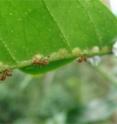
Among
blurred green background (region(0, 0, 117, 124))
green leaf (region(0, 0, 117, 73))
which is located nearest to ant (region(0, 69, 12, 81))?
green leaf (region(0, 0, 117, 73))

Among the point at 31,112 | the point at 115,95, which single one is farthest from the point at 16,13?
the point at 31,112

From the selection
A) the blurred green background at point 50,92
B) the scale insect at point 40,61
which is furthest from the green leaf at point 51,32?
the blurred green background at point 50,92

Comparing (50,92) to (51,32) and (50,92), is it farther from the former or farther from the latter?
(51,32)

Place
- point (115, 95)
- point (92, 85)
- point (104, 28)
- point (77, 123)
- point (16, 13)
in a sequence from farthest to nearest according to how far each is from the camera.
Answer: point (92, 85) < point (115, 95) < point (77, 123) < point (104, 28) < point (16, 13)

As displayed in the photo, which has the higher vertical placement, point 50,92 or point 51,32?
point 50,92

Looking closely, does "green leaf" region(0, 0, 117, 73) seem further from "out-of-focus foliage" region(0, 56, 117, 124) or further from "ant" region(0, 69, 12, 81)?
"out-of-focus foliage" region(0, 56, 117, 124)

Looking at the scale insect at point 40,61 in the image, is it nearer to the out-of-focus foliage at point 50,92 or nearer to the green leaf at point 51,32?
the green leaf at point 51,32

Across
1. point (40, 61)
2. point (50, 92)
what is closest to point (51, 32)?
point (40, 61)

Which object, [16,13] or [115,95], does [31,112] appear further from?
[16,13]
